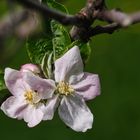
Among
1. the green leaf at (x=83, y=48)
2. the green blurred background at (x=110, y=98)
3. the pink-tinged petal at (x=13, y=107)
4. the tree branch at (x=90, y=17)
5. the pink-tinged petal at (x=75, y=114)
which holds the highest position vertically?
the tree branch at (x=90, y=17)

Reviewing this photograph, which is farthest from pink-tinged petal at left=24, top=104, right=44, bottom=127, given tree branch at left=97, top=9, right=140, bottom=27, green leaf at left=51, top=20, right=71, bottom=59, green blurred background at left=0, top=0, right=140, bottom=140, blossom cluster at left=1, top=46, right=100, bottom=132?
green blurred background at left=0, top=0, right=140, bottom=140

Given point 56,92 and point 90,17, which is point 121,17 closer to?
point 90,17

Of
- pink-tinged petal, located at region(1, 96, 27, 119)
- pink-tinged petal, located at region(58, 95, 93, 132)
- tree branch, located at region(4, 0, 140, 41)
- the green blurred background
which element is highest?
tree branch, located at region(4, 0, 140, 41)

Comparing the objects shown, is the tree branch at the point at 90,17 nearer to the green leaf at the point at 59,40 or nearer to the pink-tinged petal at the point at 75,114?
the green leaf at the point at 59,40

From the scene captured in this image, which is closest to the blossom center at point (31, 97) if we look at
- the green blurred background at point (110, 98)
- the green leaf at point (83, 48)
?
the green leaf at point (83, 48)

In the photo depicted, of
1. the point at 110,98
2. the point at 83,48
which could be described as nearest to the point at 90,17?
the point at 83,48

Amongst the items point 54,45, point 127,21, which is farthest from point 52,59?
point 127,21

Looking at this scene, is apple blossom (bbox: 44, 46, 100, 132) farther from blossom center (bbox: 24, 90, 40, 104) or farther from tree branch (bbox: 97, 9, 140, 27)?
tree branch (bbox: 97, 9, 140, 27)
